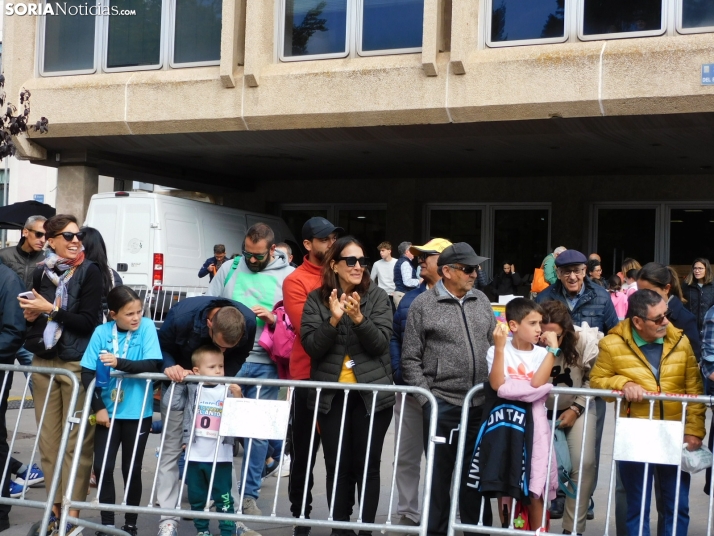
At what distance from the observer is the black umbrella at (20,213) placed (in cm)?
799

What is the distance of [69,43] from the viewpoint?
1756 centimetres

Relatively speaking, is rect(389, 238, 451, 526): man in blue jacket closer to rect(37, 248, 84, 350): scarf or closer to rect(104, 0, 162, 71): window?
rect(37, 248, 84, 350): scarf

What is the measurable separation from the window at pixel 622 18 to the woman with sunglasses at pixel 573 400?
8.97 meters

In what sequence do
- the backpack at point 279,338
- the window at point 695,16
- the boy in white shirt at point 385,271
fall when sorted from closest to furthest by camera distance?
the backpack at point 279,338, the window at point 695,16, the boy in white shirt at point 385,271

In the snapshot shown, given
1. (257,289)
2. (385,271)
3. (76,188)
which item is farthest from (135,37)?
(257,289)

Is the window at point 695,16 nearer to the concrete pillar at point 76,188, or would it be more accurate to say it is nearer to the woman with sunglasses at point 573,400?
the woman with sunglasses at point 573,400

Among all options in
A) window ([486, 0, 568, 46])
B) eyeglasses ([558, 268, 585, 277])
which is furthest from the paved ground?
window ([486, 0, 568, 46])

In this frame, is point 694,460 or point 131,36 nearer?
point 694,460

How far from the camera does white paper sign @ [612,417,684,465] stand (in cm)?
484

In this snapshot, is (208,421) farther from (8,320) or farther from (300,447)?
(8,320)

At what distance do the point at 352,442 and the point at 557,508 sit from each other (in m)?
1.57

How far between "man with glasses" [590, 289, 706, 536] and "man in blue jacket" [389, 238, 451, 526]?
1363 mm

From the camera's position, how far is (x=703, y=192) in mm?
19062

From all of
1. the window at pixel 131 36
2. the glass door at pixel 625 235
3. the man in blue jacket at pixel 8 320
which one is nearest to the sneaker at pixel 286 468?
the man in blue jacket at pixel 8 320
